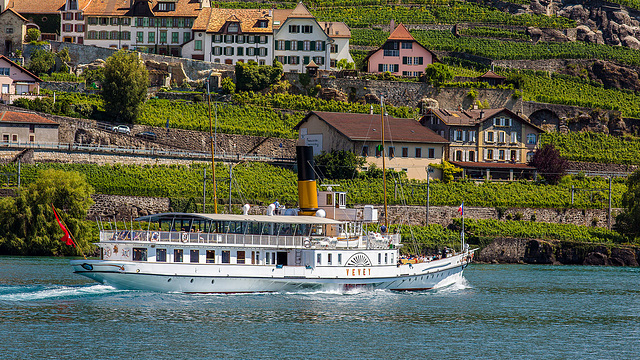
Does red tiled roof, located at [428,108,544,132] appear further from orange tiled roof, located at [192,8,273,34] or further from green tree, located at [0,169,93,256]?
green tree, located at [0,169,93,256]

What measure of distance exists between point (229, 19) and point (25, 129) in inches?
1228

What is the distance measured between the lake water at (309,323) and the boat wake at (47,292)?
0.05m

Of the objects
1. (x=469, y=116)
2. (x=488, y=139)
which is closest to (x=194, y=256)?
(x=488, y=139)

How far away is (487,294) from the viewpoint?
5562 cm

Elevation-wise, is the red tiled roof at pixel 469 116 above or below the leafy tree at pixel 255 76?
below

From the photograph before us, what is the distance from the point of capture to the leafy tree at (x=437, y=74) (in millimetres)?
105062

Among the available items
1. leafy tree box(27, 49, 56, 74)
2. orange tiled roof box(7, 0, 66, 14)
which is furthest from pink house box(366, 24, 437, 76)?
orange tiled roof box(7, 0, 66, 14)

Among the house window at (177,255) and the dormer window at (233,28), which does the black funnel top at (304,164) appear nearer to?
the house window at (177,255)

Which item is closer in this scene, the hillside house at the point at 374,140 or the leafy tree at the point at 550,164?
the hillside house at the point at 374,140

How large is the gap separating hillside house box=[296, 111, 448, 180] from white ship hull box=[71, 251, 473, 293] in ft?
110

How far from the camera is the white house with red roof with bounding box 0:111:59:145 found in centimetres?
8294

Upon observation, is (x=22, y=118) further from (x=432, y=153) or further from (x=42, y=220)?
(x=432, y=153)

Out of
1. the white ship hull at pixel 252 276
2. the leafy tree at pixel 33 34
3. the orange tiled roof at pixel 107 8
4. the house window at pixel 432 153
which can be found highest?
the orange tiled roof at pixel 107 8

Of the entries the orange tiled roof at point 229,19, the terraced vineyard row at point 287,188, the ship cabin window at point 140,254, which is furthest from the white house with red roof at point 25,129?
the ship cabin window at point 140,254
